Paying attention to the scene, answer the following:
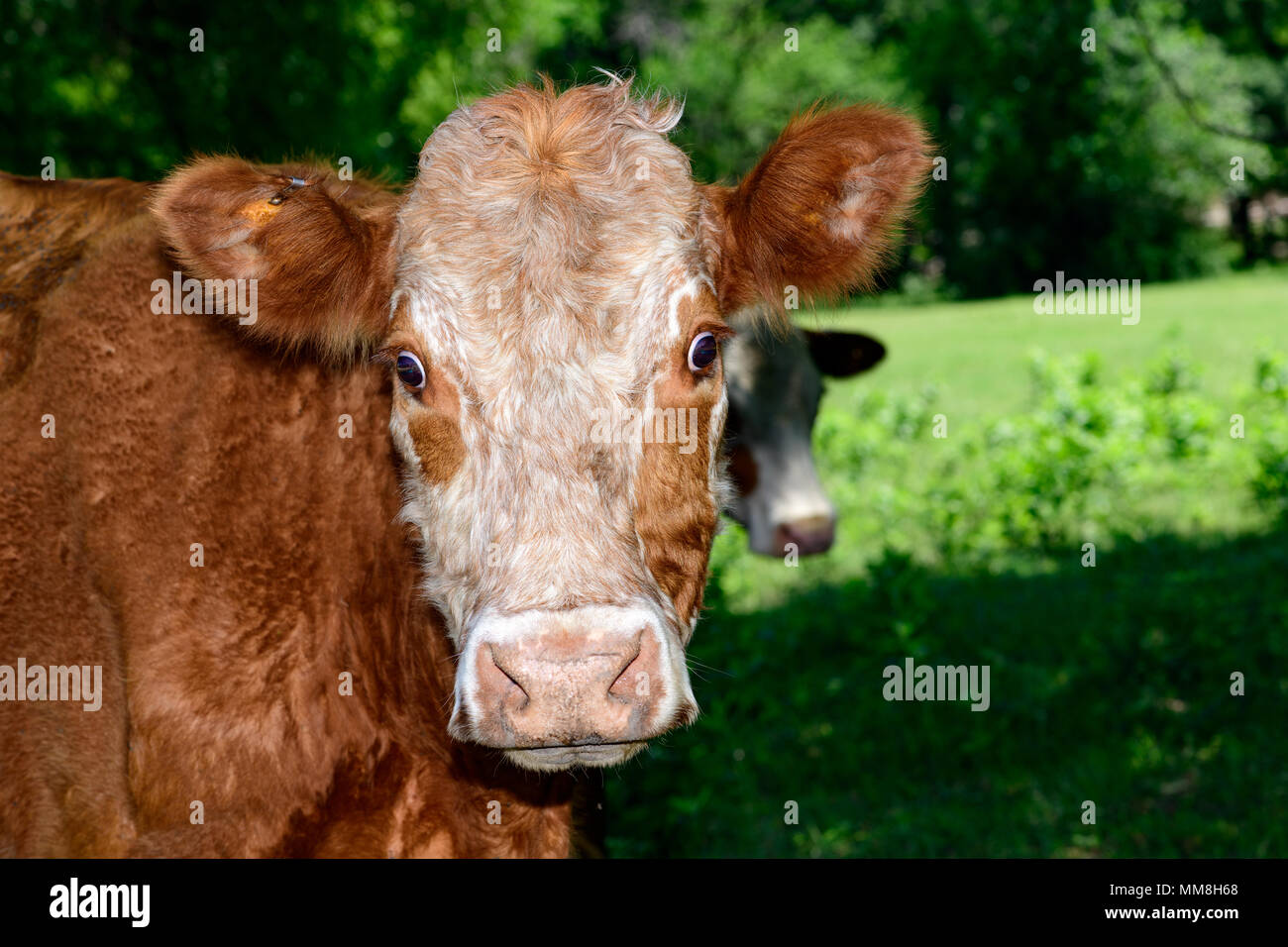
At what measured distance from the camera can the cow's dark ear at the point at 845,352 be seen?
7070 mm

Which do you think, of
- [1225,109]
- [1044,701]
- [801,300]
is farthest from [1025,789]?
[1225,109]

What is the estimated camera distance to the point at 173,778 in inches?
119

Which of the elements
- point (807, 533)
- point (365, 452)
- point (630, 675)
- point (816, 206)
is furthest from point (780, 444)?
point (630, 675)

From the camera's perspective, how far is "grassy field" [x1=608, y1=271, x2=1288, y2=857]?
17.7 ft

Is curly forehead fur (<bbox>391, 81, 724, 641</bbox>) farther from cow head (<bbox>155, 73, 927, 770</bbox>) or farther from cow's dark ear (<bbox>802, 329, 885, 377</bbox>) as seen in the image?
cow's dark ear (<bbox>802, 329, 885, 377</bbox>)

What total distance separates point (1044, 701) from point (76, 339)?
16.5 feet

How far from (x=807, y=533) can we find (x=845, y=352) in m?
1.37

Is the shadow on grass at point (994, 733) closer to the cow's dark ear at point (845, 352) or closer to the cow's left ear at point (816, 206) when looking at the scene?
the cow's dark ear at point (845, 352)

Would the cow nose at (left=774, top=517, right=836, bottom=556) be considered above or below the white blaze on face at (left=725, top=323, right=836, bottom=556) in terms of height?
below

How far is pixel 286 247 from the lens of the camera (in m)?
3.24

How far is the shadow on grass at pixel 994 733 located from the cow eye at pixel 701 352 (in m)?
1.72

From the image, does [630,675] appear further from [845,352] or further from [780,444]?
[780,444]

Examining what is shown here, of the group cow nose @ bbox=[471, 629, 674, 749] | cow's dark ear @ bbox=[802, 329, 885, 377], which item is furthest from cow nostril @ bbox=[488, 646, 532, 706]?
cow's dark ear @ bbox=[802, 329, 885, 377]
